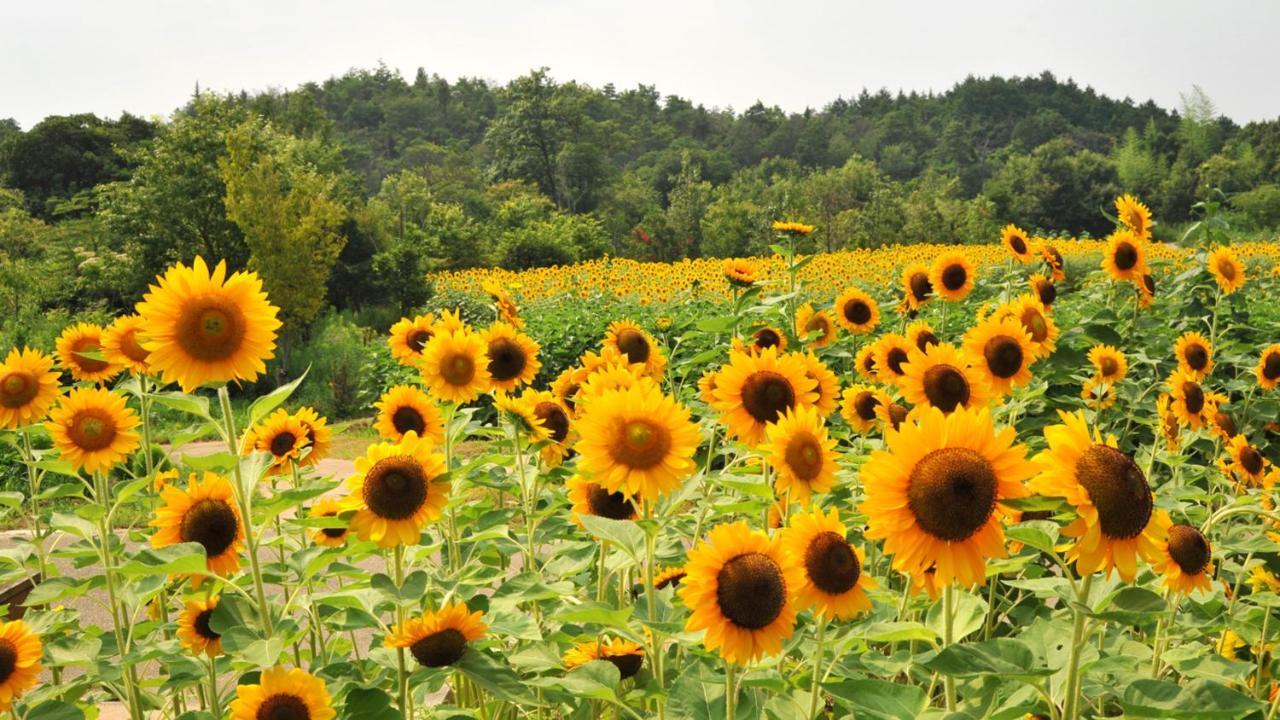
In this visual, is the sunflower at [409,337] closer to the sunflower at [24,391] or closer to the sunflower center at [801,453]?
the sunflower at [24,391]

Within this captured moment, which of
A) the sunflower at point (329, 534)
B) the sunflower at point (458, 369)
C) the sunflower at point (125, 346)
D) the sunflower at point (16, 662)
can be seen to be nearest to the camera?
the sunflower at point (16, 662)

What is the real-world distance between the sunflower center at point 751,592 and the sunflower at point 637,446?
27 cm

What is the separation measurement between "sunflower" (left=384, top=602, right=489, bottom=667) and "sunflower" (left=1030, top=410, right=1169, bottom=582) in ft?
3.06

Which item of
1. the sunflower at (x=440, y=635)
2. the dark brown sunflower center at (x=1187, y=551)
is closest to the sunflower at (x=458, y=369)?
the sunflower at (x=440, y=635)

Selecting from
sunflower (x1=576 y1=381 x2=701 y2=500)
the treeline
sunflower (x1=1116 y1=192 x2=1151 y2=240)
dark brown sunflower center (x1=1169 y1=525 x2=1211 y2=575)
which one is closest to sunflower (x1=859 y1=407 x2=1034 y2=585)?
sunflower (x1=576 y1=381 x2=701 y2=500)

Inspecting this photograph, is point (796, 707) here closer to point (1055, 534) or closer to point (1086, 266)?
point (1055, 534)

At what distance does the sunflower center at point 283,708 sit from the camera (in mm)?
1352

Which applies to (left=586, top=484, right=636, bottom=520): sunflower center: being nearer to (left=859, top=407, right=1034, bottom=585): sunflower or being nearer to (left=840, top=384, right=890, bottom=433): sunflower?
(left=859, top=407, right=1034, bottom=585): sunflower

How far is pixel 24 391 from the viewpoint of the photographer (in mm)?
2264

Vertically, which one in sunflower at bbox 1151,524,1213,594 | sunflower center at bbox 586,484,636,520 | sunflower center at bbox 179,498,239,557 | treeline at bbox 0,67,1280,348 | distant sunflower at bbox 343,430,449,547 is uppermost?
treeline at bbox 0,67,1280,348

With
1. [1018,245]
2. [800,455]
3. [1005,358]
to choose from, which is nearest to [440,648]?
[800,455]

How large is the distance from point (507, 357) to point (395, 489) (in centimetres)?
89

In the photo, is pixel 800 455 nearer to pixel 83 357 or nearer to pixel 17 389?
pixel 17 389

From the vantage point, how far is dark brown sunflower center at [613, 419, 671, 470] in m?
1.59
